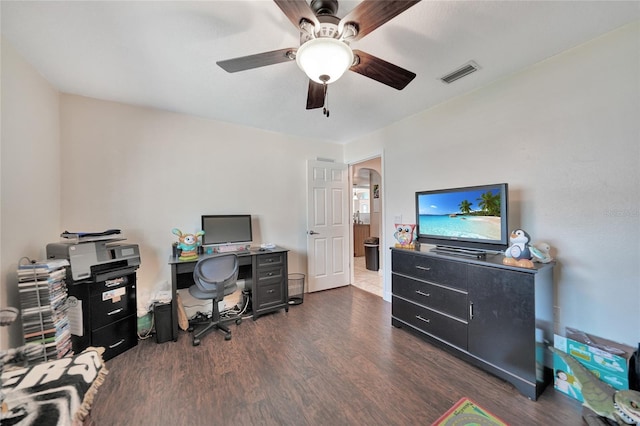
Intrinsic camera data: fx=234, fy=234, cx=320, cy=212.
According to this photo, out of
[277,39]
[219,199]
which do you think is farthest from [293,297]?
[277,39]

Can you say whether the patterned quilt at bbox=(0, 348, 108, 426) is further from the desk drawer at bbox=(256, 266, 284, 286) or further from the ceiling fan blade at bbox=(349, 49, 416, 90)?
the ceiling fan blade at bbox=(349, 49, 416, 90)

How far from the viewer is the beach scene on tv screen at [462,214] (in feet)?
6.51

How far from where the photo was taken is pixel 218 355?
213cm

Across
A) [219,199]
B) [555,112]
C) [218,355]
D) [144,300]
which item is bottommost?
[218,355]

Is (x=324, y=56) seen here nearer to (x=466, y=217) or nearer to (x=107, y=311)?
(x=466, y=217)

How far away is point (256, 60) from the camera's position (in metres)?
1.42

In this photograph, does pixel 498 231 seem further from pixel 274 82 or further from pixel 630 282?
pixel 274 82

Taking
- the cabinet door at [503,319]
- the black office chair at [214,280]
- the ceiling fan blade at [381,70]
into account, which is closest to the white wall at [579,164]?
the cabinet door at [503,319]

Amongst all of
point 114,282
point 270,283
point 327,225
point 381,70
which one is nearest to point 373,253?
point 327,225

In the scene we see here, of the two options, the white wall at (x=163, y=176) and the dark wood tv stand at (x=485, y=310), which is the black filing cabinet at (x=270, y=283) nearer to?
the white wall at (x=163, y=176)

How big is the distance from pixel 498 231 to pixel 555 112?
1040 millimetres

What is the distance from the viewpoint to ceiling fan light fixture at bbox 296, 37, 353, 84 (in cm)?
122

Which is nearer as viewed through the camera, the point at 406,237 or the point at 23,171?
the point at 23,171

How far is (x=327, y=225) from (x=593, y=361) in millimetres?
2989
